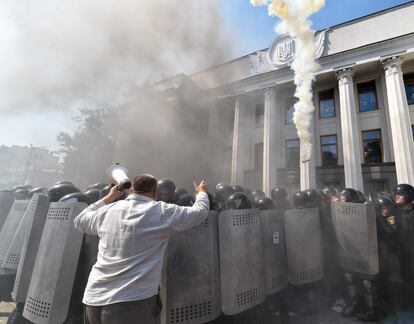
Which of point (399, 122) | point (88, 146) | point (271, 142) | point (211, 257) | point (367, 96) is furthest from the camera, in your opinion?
point (88, 146)

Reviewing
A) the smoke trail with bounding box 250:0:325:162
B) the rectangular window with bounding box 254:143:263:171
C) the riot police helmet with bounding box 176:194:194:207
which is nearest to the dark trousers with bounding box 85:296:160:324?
the riot police helmet with bounding box 176:194:194:207

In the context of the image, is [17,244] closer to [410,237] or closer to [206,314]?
[206,314]

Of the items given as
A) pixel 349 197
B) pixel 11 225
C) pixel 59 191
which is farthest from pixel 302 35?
pixel 11 225

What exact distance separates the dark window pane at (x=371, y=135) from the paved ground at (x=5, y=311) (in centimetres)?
1669

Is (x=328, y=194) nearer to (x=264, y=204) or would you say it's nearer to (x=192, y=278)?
(x=264, y=204)

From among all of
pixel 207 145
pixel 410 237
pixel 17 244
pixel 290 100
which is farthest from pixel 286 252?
pixel 290 100

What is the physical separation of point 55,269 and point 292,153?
1508cm

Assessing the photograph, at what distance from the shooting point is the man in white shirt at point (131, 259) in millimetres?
1414

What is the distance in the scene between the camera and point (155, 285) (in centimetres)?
153

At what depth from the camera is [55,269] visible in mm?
2225

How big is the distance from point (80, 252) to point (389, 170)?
48.6 feet

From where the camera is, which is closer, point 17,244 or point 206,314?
point 206,314

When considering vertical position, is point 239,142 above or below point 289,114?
below

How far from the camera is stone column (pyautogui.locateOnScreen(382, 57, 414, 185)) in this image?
35.2 feet
